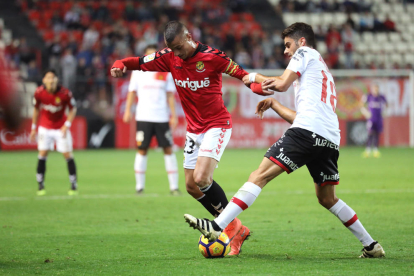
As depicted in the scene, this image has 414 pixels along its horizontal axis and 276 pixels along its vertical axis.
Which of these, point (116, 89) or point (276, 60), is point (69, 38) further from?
point (276, 60)

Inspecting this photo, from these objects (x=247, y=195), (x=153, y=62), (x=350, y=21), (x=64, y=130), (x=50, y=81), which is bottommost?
(x=247, y=195)

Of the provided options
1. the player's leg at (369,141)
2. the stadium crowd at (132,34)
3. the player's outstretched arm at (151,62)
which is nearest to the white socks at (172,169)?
the player's outstretched arm at (151,62)

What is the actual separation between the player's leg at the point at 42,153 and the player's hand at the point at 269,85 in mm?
6639

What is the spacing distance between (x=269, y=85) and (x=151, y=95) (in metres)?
5.87

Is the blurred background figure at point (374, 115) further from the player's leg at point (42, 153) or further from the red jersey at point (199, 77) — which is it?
the red jersey at point (199, 77)

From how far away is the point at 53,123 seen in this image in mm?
11234

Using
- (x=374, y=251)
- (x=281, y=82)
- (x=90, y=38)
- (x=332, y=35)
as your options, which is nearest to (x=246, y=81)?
(x=281, y=82)

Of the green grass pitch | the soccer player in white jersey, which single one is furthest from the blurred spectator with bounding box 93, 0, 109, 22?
the soccer player in white jersey

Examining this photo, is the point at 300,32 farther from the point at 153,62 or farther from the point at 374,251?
the point at 374,251

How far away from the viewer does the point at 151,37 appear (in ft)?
82.4

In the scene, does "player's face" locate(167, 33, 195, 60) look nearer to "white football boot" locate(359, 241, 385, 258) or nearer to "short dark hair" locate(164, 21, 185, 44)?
"short dark hair" locate(164, 21, 185, 44)

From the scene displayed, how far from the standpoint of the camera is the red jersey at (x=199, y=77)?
20.0 feet

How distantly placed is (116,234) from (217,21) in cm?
2232

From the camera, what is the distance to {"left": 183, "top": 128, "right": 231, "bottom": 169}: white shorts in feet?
20.2
